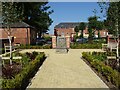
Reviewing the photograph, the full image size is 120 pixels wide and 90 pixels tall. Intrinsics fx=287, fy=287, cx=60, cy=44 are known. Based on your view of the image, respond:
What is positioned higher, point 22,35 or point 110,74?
point 22,35

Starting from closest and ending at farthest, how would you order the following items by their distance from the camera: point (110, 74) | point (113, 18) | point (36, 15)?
point (110, 74) < point (113, 18) < point (36, 15)

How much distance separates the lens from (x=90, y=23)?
73312 mm

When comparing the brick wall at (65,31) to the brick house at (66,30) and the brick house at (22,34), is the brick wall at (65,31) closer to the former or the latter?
the brick house at (66,30)

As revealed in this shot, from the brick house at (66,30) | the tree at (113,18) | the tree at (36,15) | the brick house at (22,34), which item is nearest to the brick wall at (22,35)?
the brick house at (22,34)

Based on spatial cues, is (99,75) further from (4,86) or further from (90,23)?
(90,23)

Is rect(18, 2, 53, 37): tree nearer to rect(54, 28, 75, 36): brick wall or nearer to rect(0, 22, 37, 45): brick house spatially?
rect(0, 22, 37, 45): brick house

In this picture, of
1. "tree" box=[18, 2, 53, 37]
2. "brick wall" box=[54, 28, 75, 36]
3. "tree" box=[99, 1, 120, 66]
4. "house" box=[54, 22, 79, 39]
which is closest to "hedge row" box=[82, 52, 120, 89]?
"tree" box=[99, 1, 120, 66]

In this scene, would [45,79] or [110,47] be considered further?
[110,47]

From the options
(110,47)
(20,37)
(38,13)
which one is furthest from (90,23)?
(110,47)

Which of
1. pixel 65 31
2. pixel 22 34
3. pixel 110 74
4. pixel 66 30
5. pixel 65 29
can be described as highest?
pixel 65 29

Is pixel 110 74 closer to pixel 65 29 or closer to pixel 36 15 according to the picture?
pixel 36 15

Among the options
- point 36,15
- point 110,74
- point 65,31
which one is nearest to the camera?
point 110,74

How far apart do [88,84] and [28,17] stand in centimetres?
4247

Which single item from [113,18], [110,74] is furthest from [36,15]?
[110,74]
